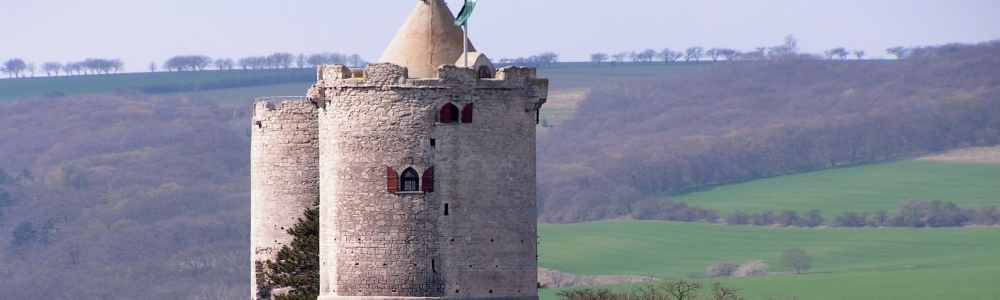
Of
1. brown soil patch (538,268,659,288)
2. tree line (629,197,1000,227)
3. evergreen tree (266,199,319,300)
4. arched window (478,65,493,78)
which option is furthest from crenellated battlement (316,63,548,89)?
tree line (629,197,1000,227)

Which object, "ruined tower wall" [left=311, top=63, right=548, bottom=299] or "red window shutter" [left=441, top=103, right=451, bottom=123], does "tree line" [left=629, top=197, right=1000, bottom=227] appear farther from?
"red window shutter" [left=441, top=103, right=451, bottom=123]

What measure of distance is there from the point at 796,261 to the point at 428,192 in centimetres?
10848

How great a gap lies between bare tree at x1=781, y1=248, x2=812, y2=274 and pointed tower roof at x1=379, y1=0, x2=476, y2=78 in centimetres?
10385

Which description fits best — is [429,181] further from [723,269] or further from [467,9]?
[723,269]

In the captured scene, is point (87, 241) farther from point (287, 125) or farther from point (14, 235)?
point (287, 125)

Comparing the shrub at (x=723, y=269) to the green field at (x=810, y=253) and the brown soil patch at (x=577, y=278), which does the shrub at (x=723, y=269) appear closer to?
the green field at (x=810, y=253)

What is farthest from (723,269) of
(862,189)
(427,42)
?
(427,42)

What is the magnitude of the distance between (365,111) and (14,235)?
6188 inches

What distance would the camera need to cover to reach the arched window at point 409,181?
3909 cm

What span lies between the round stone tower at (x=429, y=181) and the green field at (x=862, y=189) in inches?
5166

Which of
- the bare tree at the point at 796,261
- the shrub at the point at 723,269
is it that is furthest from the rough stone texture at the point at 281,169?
the bare tree at the point at 796,261

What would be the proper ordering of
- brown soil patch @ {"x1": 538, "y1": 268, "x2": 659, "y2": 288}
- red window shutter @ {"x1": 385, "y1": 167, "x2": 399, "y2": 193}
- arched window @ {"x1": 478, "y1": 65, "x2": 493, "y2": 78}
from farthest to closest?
brown soil patch @ {"x1": 538, "y1": 268, "x2": 659, "y2": 288}, arched window @ {"x1": 478, "y1": 65, "x2": 493, "y2": 78}, red window shutter @ {"x1": 385, "y1": 167, "x2": 399, "y2": 193}

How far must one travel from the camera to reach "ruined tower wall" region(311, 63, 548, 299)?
39.1 m

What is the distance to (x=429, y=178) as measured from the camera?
3912 cm
